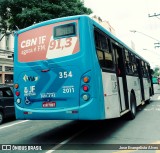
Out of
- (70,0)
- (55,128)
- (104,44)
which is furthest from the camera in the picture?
(70,0)

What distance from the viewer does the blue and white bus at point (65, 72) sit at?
22.5ft

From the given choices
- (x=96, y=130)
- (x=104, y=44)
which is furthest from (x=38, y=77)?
(x=96, y=130)

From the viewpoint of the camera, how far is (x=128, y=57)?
37.6 feet

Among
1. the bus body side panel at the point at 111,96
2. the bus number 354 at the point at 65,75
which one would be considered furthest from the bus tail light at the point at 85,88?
the bus body side panel at the point at 111,96

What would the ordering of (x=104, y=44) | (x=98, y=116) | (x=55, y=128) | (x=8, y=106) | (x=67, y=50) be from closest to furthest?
(x=98, y=116) → (x=67, y=50) → (x=104, y=44) → (x=55, y=128) → (x=8, y=106)

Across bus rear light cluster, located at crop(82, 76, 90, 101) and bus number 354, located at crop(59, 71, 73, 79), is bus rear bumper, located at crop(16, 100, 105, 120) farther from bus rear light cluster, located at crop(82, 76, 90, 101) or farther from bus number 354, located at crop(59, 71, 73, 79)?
bus number 354, located at crop(59, 71, 73, 79)

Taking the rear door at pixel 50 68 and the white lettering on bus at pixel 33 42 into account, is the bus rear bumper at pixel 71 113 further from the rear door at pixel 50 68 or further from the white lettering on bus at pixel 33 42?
the white lettering on bus at pixel 33 42

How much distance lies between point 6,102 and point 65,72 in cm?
615

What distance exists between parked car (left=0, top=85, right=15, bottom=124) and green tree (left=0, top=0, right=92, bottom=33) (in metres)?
11.0

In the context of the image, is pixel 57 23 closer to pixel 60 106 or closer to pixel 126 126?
pixel 60 106

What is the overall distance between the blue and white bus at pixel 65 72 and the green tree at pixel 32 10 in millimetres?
15029

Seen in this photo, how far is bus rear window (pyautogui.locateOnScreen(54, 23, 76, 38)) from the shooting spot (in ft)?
23.7

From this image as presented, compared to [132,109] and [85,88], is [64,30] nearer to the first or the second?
[85,88]

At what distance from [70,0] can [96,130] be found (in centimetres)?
1755
